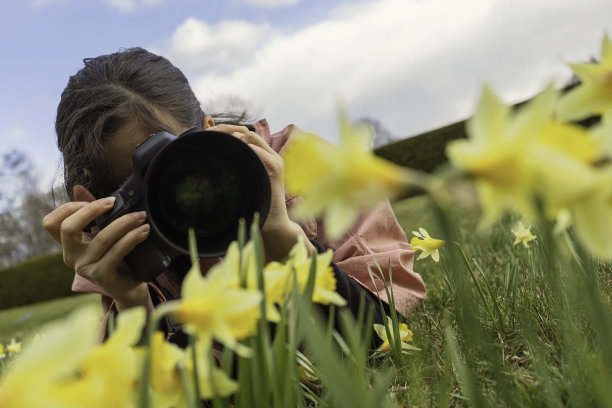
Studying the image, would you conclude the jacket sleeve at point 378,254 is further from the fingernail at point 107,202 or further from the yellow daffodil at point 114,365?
the yellow daffodil at point 114,365

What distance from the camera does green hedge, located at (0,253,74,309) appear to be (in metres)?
7.37

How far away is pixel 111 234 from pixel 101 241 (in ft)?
0.09

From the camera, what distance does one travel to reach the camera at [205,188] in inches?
23.9

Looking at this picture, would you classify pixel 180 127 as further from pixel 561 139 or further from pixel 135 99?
pixel 561 139

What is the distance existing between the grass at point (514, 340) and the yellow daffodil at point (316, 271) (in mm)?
85

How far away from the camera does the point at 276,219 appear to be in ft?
2.38

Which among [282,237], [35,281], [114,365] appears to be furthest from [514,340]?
[35,281]

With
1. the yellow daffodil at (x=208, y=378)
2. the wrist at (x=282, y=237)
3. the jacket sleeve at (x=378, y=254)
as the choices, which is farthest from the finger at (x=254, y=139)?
the yellow daffodil at (x=208, y=378)

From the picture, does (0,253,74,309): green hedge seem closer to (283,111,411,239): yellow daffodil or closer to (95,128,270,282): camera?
(95,128,270,282): camera

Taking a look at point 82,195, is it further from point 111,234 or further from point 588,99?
point 588,99

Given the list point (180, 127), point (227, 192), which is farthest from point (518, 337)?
point (180, 127)

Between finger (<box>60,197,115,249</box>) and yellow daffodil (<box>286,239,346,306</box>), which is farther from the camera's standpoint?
finger (<box>60,197,115,249</box>)

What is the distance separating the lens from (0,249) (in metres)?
18.3

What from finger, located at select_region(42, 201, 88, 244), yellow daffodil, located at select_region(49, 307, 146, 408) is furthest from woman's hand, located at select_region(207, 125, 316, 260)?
yellow daffodil, located at select_region(49, 307, 146, 408)
